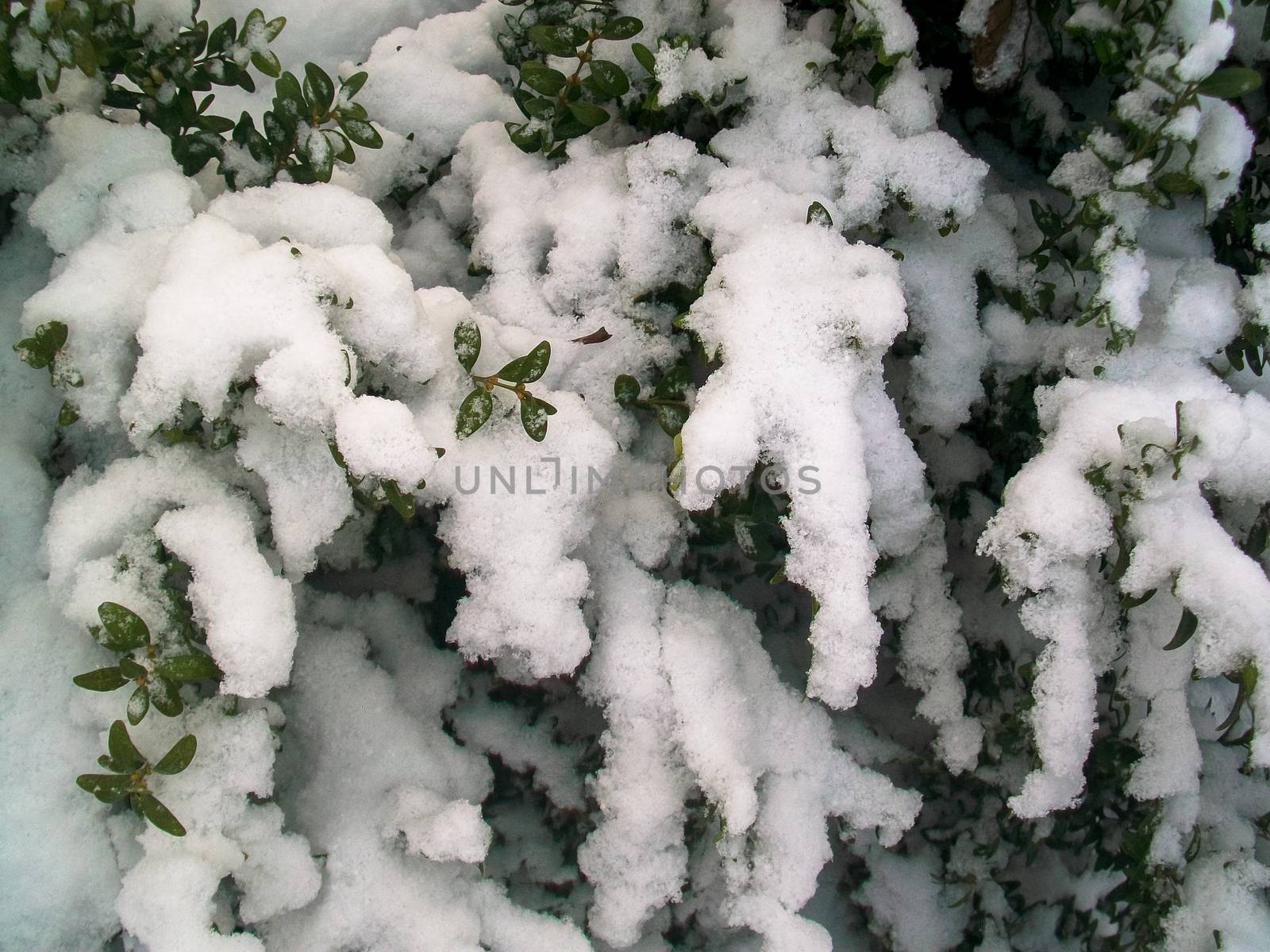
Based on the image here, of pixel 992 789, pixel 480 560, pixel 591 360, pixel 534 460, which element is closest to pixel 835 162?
pixel 591 360

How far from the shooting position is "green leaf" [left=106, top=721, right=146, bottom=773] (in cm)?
91

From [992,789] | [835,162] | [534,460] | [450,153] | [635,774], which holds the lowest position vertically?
[992,789]

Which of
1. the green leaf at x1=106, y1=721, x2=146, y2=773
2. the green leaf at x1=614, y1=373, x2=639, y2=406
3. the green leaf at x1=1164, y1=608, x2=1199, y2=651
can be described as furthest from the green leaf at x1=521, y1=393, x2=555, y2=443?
the green leaf at x1=1164, y1=608, x2=1199, y2=651

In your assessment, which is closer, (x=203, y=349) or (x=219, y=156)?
(x=203, y=349)

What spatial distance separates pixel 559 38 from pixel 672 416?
48 centimetres

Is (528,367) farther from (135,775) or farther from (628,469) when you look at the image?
(135,775)

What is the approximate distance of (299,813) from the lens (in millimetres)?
1140

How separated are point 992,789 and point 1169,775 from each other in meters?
0.32

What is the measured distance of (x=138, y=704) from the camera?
0.92 meters

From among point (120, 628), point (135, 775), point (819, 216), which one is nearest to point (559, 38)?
point (819, 216)

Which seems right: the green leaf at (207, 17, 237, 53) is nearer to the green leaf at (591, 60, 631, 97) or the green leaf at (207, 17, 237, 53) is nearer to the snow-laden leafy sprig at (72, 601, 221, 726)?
the green leaf at (591, 60, 631, 97)

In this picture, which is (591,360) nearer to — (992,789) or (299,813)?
(299,813)

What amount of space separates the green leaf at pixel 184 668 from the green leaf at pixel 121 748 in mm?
59

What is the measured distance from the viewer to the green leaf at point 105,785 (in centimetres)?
90
